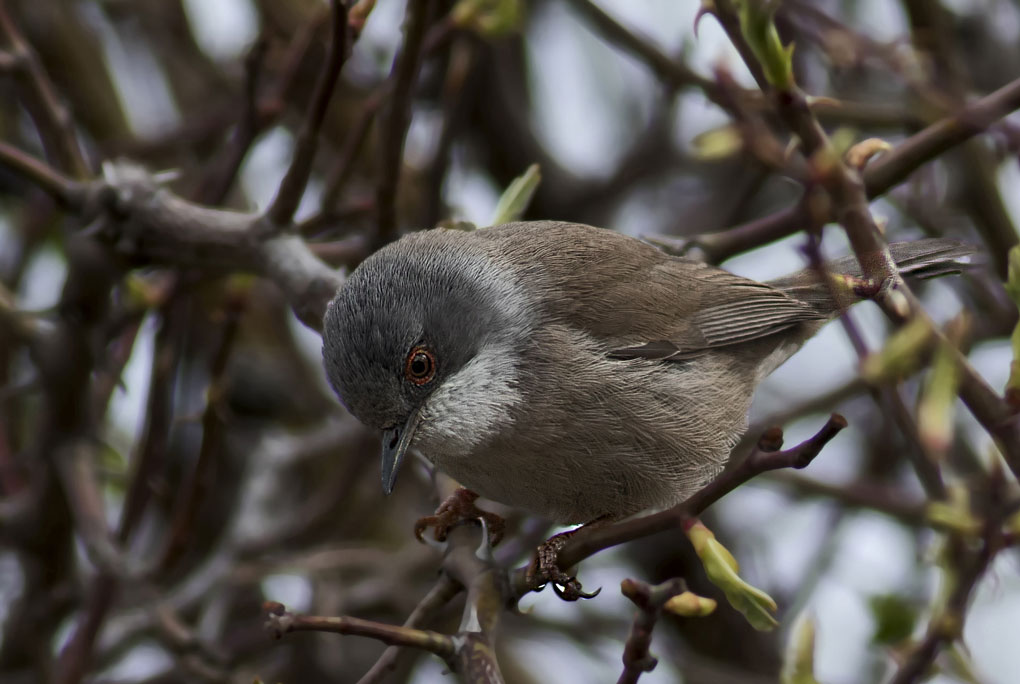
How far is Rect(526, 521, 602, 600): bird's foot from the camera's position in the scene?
310 centimetres

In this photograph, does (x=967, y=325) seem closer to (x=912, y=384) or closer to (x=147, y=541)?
(x=912, y=384)

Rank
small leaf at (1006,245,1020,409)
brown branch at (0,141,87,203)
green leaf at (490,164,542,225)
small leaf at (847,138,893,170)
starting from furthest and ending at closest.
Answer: green leaf at (490,164,542,225) < brown branch at (0,141,87,203) < small leaf at (847,138,893,170) < small leaf at (1006,245,1020,409)

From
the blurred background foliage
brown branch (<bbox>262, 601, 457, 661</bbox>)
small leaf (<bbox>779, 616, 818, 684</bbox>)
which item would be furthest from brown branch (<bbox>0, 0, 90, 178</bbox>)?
small leaf (<bbox>779, 616, 818, 684</bbox>)

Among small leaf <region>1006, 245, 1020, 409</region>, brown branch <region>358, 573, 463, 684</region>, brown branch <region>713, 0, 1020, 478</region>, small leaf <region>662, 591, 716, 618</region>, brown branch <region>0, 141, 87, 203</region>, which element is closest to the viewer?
brown branch <region>713, 0, 1020, 478</region>

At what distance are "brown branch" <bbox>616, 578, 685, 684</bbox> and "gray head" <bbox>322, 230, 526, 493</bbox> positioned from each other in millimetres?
1392

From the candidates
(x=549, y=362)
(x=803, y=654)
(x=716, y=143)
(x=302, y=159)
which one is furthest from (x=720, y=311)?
(x=803, y=654)

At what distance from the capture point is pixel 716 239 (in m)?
3.90

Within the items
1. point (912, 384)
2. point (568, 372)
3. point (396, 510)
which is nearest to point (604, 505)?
point (568, 372)

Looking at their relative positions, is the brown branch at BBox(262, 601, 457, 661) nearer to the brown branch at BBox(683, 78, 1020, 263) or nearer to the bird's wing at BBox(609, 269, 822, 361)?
the brown branch at BBox(683, 78, 1020, 263)

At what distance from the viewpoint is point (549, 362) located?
372 centimetres

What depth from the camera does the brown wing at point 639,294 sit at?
13.0 feet

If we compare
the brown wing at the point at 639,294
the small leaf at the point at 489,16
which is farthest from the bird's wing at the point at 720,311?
the small leaf at the point at 489,16

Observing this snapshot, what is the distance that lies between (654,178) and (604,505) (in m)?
3.42

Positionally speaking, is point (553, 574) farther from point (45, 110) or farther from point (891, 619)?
point (45, 110)
